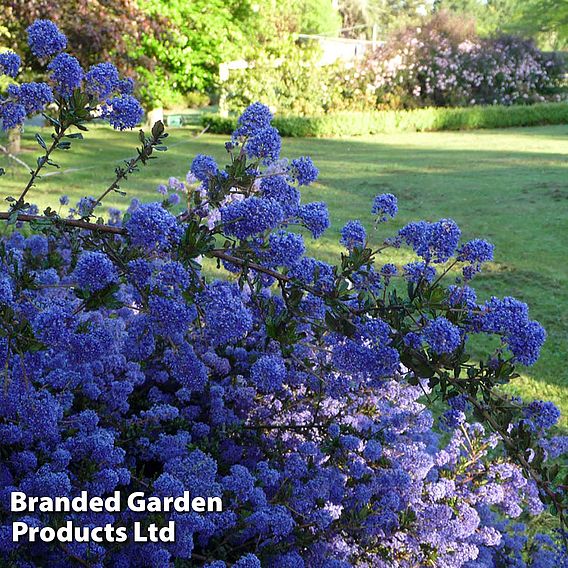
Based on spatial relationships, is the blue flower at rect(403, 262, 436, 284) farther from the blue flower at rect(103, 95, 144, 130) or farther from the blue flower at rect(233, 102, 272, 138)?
the blue flower at rect(103, 95, 144, 130)

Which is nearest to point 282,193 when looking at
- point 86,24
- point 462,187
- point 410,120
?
point 462,187

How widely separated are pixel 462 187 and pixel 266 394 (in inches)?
326

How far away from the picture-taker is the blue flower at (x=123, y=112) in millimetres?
1917

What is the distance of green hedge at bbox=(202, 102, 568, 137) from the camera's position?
1728 cm

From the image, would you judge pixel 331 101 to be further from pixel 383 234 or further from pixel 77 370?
pixel 77 370

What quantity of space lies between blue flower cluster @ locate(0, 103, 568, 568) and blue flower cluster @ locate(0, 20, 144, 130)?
37mm

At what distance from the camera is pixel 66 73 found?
1892 millimetres

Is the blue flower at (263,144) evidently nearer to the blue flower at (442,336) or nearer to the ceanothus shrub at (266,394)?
the ceanothus shrub at (266,394)

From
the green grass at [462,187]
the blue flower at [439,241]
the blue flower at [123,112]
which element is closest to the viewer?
the blue flower at [439,241]

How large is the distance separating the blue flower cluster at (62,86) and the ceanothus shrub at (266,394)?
28 cm

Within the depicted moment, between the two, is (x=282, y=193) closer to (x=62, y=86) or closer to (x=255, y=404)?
(x=62, y=86)

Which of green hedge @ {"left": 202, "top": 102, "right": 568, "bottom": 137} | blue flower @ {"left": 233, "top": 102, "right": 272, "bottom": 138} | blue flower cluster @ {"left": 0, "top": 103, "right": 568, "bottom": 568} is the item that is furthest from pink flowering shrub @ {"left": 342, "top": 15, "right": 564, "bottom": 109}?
blue flower @ {"left": 233, "top": 102, "right": 272, "bottom": 138}

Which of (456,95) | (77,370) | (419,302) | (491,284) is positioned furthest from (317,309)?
(456,95)

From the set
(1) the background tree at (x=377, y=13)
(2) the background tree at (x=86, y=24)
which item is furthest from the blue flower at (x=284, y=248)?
(1) the background tree at (x=377, y=13)
